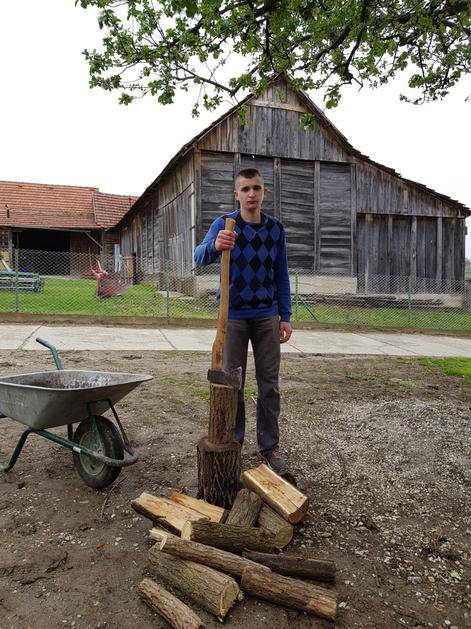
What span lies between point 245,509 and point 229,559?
1.20ft

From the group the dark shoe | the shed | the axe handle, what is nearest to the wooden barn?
the shed

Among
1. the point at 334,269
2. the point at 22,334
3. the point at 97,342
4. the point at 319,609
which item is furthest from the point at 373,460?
the point at 334,269

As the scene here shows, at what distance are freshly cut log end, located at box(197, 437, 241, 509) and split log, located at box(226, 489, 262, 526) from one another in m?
0.08

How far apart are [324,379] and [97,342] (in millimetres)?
4325

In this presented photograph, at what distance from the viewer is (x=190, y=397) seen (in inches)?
193

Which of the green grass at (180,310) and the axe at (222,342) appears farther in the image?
the green grass at (180,310)

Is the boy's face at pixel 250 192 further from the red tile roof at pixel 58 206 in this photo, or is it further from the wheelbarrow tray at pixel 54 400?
the red tile roof at pixel 58 206

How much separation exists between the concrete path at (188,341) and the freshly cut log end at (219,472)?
550 centimetres

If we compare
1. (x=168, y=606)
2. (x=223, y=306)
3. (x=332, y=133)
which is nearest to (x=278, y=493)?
(x=168, y=606)

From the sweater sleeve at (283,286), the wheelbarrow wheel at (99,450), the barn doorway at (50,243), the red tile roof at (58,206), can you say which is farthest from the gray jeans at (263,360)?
the barn doorway at (50,243)

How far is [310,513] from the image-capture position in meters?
2.59

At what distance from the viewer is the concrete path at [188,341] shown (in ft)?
26.3

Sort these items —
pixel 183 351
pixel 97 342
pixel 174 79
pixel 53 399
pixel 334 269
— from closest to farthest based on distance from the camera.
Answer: pixel 53 399, pixel 174 79, pixel 183 351, pixel 97 342, pixel 334 269

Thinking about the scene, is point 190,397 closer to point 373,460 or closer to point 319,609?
point 373,460
